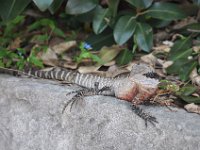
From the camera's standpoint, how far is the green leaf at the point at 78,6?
423 centimetres

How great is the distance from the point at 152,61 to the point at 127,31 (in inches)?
15.7

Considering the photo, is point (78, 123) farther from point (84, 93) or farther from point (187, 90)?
point (187, 90)

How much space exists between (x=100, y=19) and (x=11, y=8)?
95 cm

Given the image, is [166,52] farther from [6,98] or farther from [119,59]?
[6,98]

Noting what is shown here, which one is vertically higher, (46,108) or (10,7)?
(10,7)

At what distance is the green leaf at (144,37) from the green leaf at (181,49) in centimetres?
25

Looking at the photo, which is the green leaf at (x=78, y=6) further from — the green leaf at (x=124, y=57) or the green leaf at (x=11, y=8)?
the green leaf at (x=124, y=57)

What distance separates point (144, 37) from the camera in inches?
169

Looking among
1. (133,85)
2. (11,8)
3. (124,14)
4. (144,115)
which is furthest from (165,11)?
(144,115)

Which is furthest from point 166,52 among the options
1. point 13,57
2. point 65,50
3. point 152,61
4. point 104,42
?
point 13,57

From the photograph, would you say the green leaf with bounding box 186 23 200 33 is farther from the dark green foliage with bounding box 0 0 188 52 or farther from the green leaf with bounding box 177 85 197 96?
the green leaf with bounding box 177 85 197 96

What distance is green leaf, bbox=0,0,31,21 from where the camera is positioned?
401 centimetres

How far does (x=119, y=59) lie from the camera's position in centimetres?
430

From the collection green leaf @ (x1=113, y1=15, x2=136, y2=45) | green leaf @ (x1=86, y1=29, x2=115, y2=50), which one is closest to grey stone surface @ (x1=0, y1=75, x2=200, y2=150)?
green leaf @ (x1=113, y1=15, x2=136, y2=45)
